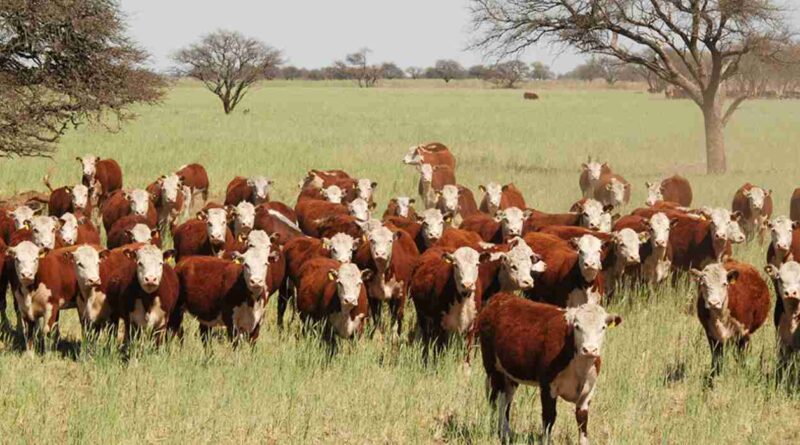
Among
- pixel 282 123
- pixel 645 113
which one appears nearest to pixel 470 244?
pixel 282 123

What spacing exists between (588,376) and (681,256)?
248 inches

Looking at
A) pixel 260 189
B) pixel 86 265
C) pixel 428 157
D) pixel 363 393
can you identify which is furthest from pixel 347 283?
pixel 428 157

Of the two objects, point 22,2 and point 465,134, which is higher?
point 22,2

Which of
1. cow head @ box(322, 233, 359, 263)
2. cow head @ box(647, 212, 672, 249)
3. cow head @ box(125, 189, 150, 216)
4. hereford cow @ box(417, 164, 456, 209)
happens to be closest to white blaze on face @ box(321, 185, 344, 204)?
cow head @ box(125, 189, 150, 216)

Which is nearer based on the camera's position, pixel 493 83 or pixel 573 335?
pixel 573 335

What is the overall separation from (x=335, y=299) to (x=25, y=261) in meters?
3.11

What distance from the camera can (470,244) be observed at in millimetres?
11859

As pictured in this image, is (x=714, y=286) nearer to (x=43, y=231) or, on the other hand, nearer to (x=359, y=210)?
(x=359, y=210)

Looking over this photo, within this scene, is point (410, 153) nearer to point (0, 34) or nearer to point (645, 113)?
point (0, 34)

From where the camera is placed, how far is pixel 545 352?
7.17m

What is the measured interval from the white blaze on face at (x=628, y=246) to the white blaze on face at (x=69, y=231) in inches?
266

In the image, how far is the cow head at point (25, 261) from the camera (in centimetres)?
974

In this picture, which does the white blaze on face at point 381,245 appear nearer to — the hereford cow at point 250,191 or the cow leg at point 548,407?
the cow leg at point 548,407

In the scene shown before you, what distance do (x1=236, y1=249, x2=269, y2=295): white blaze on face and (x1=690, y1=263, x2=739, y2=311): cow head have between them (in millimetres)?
4120
